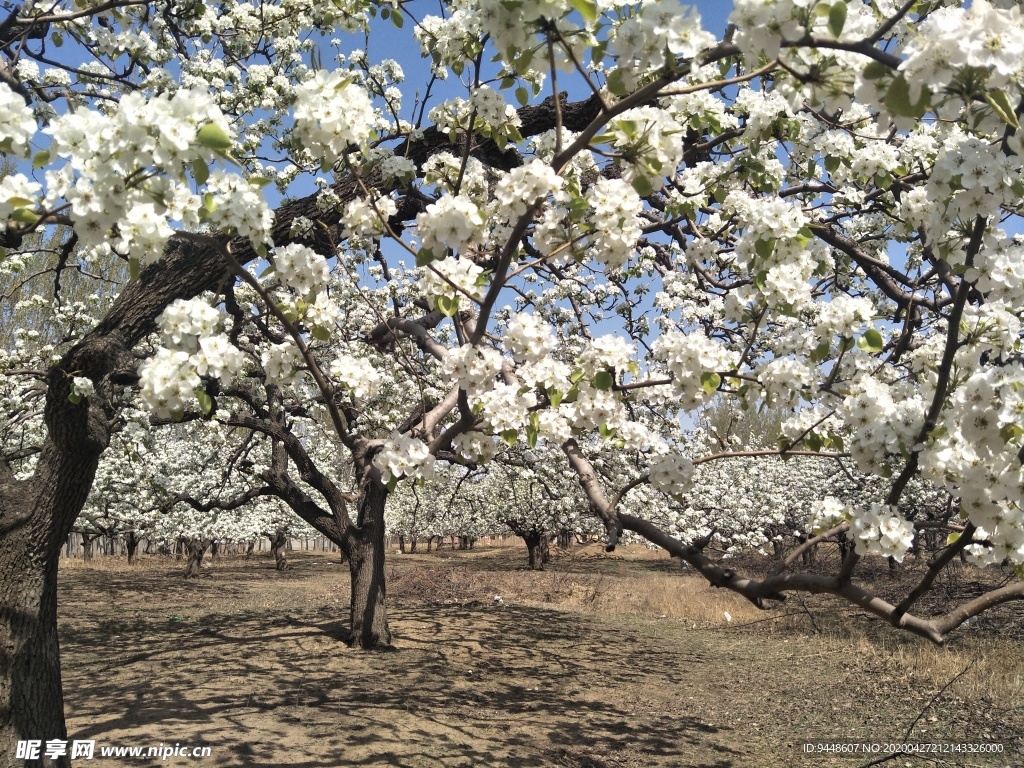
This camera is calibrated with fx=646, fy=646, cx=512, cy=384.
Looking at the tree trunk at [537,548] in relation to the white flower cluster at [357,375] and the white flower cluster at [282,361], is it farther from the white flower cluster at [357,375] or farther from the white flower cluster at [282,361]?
the white flower cluster at [282,361]

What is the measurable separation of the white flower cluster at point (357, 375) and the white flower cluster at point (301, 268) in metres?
0.34

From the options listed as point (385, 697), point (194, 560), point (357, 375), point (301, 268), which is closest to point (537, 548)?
point (194, 560)

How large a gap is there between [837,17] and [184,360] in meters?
2.00

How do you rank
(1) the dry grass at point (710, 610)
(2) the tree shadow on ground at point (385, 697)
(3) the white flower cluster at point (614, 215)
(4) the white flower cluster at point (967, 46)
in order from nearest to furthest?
1. (4) the white flower cluster at point (967, 46)
2. (3) the white flower cluster at point (614, 215)
3. (2) the tree shadow on ground at point (385, 697)
4. (1) the dry grass at point (710, 610)

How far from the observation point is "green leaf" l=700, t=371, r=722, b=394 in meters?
2.28

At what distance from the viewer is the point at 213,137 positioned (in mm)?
1731

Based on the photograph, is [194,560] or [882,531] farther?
[194,560]

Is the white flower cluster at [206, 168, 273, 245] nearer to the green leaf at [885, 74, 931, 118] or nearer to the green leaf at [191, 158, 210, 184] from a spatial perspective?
the green leaf at [191, 158, 210, 184]

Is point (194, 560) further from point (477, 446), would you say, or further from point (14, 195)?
point (14, 195)

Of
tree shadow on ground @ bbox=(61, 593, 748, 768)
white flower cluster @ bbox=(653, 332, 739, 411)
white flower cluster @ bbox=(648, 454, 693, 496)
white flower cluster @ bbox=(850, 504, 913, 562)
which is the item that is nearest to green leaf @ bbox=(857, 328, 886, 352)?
white flower cluster @ bbox=(653, 332, 739, 411)

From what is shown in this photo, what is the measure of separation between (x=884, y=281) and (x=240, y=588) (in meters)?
19.3

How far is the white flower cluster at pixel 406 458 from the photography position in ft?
8.22

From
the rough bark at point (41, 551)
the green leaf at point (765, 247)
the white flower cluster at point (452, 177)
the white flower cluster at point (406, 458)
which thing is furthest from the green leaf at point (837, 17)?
the rough bark at point (41, 551)

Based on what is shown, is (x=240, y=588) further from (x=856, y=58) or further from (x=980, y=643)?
(x=856, y=58)
